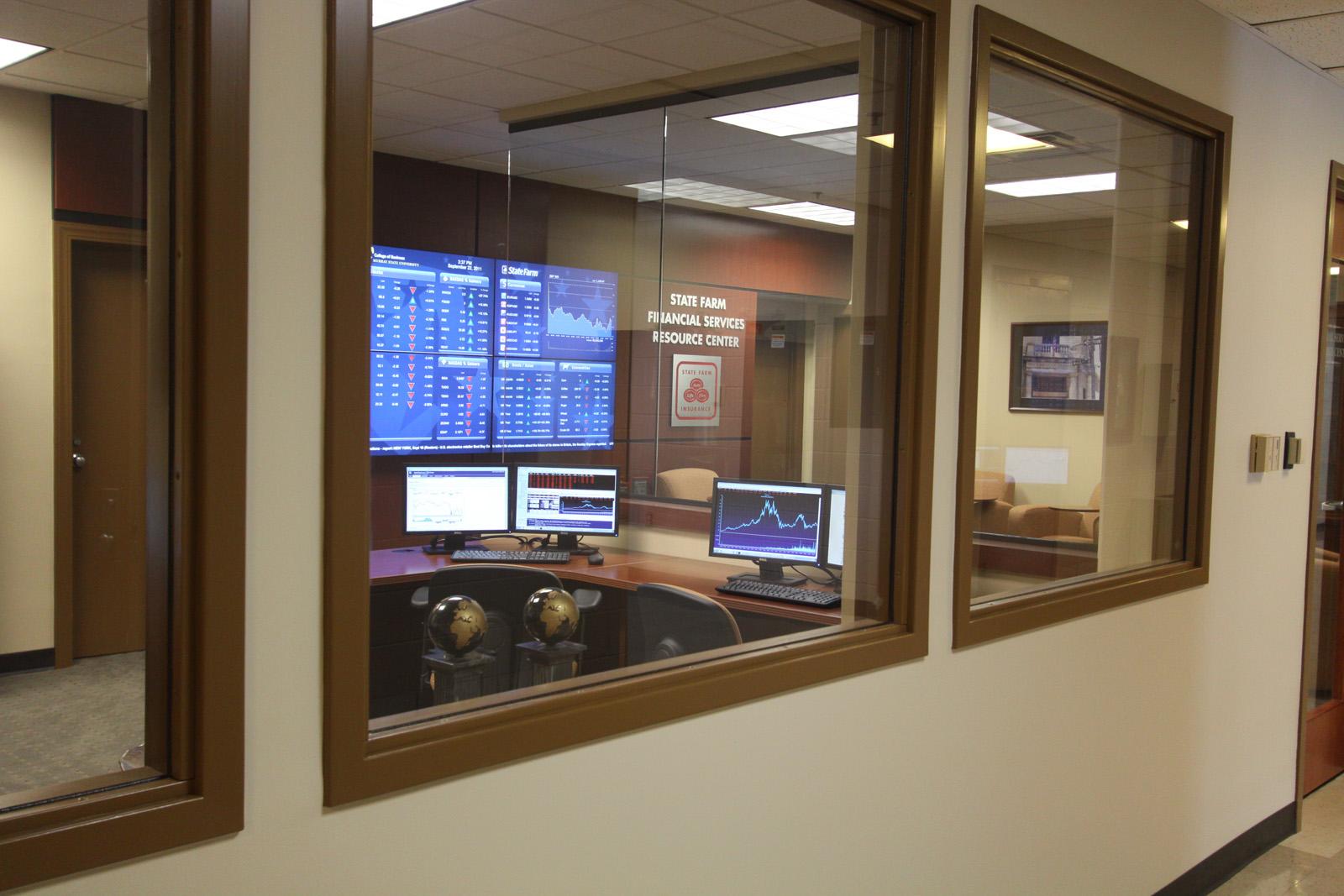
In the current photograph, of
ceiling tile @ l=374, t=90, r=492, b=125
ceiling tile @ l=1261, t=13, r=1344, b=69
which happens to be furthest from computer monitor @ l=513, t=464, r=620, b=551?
ceiling tile @ l=1261, t=13, r=1344, b=69

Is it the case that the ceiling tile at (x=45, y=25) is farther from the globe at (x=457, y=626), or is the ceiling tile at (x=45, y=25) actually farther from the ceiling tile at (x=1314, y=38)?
the ceiling tile at (x=1314, y=38)

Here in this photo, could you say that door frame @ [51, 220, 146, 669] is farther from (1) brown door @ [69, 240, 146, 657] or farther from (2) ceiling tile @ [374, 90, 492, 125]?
(2) ceiling tile @ [374, 90, 492, 125]

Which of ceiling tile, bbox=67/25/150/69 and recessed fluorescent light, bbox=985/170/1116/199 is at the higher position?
recessed fluorescent light, bbox=985/170/1116/199

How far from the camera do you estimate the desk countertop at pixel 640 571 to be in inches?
135

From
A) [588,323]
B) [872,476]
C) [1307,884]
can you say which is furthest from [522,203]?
[1307,884]

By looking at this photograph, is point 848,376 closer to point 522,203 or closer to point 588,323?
point 588,323

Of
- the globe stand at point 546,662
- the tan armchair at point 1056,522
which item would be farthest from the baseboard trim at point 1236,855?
the globe stand at point 546,662

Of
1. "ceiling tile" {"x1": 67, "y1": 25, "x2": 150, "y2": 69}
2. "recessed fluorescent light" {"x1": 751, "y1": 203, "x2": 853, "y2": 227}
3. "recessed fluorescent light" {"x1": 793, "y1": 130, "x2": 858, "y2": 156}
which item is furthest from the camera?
"recessed fluorescent light" {"x1": 751, "y1": 203, "x2": 853, "y2": 227}

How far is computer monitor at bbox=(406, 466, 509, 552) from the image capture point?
179 inches

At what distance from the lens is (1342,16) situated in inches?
120

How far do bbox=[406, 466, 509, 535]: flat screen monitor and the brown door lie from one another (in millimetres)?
3182

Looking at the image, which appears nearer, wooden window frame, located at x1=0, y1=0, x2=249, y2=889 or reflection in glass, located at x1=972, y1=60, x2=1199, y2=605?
wooden window frame, located at x1=0, y1=0, x2=249, y2=889

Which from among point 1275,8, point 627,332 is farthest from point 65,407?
point 627,332

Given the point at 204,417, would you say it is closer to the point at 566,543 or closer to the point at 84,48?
the point at 84,48
